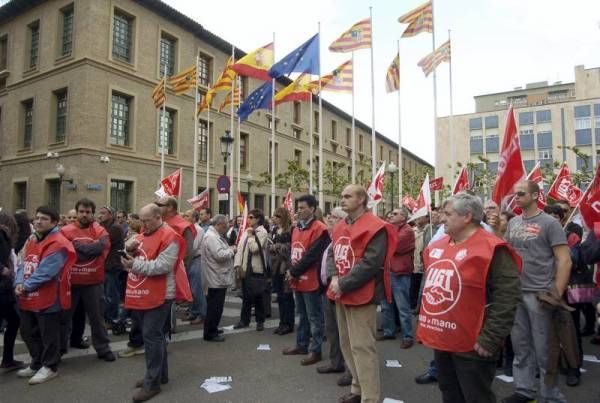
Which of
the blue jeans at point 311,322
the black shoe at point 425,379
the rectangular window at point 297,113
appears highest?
the rectangular window at point 297,113

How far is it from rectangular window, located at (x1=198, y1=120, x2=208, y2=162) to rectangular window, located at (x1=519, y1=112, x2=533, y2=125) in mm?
53956

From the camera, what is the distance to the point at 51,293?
5016 millimetres

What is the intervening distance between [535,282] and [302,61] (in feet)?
42.3

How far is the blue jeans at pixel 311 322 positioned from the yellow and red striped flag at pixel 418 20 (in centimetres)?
1305

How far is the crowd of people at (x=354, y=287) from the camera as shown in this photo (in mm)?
2898

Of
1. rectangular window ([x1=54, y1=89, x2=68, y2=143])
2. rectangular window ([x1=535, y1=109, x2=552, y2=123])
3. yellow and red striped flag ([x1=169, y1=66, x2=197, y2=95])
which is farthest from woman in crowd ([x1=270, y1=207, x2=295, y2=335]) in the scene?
rectangular window ([x1=535, y1=109, x2=552, y2=123])

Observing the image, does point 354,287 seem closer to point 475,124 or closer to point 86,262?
point 86,262

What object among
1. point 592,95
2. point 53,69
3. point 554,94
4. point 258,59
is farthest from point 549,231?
point 554,94

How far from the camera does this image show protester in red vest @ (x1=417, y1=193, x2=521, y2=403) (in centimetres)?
279

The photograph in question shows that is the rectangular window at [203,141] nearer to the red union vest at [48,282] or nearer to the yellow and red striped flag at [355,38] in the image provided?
the yellow and red striped flag at [355,38]

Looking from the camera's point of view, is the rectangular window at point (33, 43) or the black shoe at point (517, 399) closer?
the black shoe at point (517, 399)

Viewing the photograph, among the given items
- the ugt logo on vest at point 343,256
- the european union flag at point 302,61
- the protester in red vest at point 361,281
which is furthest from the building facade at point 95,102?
the protester in red vest at point 361,281

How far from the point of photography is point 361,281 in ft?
13.1

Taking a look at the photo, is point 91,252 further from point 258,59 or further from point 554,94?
point 554,94
